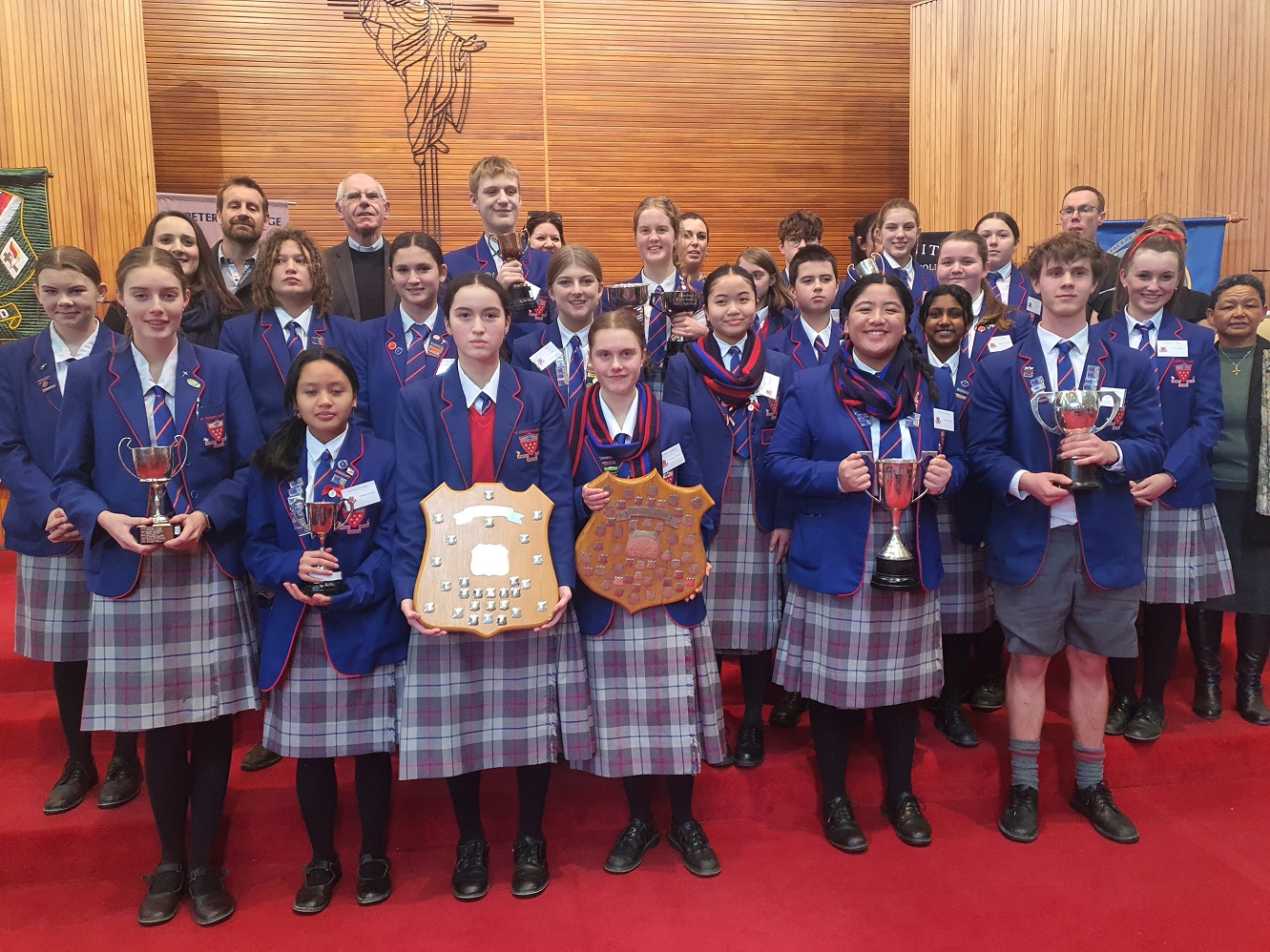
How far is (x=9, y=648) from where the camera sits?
3.72m

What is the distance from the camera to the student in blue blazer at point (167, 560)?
2.56 meters

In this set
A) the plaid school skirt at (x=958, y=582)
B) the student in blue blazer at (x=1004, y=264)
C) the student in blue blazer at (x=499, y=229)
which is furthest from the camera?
the student in blue blazer at (x=1004, y=264)

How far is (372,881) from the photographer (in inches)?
107

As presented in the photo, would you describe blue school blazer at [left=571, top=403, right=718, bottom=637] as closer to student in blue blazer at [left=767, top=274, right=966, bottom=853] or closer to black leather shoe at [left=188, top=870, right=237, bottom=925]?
student in blue blazer at [left=767, top=274, right=966, bottom=853]

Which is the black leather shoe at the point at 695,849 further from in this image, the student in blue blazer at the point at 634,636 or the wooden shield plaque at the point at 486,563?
the wooden shield plaque at the point at 486,563

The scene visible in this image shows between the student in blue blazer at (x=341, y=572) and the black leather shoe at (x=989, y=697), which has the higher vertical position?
the student in blue blazer at (x=341, y=572)

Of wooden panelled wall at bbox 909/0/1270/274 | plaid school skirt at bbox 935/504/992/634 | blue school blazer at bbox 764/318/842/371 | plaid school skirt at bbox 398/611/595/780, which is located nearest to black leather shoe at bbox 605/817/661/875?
plaid school skirt at bbox 398/611/595/780

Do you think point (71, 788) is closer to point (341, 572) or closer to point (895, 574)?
point (341, 572)

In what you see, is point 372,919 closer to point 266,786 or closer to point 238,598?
point 266,786

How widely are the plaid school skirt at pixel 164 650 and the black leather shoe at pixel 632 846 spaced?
122 centimetres

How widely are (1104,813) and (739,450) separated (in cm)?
169

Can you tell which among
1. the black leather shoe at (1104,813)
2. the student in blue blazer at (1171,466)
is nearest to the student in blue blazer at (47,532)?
the black leather shoe at (1104,813)

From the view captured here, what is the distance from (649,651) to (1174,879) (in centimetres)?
173

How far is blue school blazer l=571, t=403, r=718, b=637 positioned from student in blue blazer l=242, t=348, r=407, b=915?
0.54 metres
